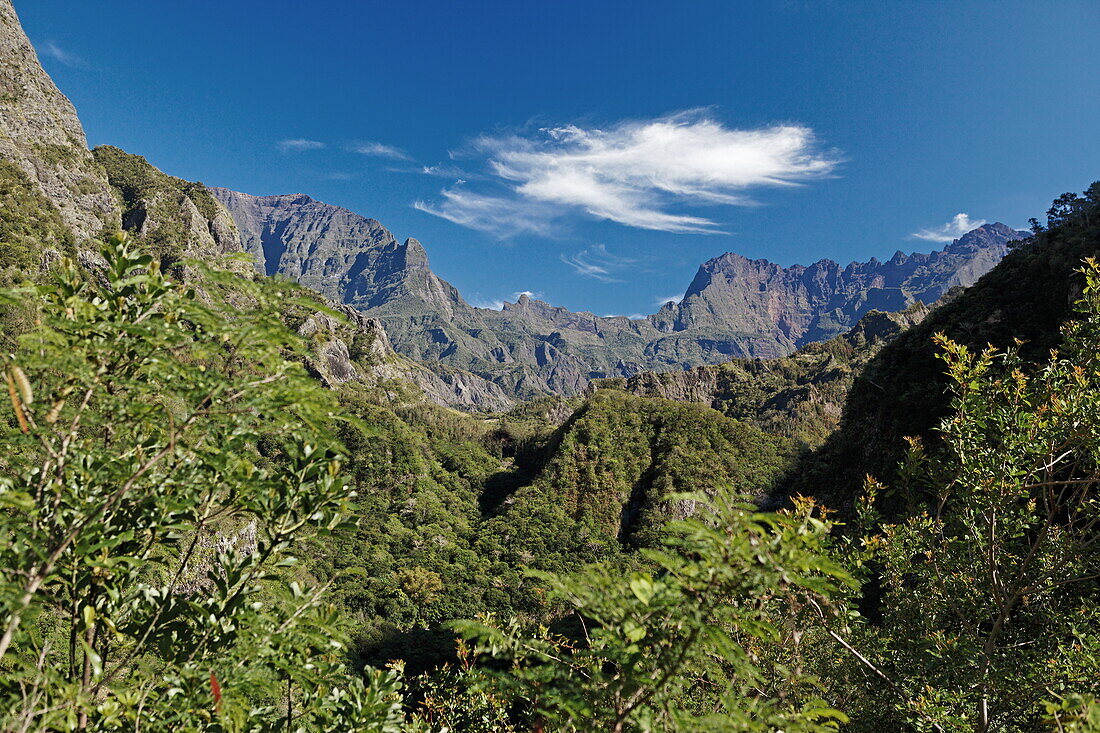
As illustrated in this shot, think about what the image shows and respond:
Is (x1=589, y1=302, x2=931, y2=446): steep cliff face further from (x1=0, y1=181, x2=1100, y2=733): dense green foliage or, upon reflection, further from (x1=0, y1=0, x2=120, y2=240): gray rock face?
(x1=0, y1=0, x2=120, y2=240): gray rock face

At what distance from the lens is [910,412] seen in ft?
97.6

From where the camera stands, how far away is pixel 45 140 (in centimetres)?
9519

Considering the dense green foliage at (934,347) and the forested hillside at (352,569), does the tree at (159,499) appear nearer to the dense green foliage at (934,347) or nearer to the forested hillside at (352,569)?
the forested hillside at (352,569)

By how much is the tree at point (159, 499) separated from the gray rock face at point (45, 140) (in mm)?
120858

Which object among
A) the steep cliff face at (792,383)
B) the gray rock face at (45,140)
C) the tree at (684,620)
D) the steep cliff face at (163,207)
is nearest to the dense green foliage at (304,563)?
the tree at (684,620)

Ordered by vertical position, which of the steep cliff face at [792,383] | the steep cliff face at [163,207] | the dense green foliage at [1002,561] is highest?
the steep cliff face at [163,207]

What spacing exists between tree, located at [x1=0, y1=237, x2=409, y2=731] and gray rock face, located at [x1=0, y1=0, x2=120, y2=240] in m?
121

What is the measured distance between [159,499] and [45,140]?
141m

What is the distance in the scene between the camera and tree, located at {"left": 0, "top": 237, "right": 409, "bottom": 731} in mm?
2342

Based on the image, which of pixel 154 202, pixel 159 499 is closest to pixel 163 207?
pixel 154 202

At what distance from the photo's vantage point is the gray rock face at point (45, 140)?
8875 centimetres

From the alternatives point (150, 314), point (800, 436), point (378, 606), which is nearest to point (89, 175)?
point (378, 606)

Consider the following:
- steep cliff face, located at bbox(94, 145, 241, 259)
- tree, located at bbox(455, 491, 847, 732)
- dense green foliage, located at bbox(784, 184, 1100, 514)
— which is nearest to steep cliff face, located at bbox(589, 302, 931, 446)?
dense green foliage, located at bbox(784, 184, 1100, 514)

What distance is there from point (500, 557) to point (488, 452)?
3771 centimetres
